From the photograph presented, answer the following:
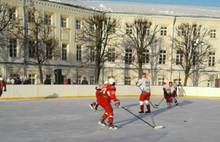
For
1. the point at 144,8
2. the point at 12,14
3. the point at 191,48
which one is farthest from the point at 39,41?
the point at 191,48

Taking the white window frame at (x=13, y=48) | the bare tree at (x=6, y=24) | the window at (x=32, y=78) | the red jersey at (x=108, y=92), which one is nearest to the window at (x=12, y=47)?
the white window frame at (x=13, y=48)

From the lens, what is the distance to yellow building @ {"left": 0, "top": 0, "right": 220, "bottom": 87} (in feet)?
69.8

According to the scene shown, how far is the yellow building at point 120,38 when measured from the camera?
2128 cm

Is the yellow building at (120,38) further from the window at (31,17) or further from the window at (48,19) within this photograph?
the window at (31,17)

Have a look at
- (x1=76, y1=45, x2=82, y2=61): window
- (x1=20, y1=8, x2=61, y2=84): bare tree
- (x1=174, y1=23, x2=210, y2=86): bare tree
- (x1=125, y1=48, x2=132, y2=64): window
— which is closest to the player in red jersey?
(x1=20, y1=8, x2=61, y2=84): bare tree

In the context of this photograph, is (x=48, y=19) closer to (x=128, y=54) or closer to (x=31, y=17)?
(x=31, y=17)

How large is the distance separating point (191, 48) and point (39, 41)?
1751cm

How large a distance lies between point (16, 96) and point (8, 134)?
894 cm

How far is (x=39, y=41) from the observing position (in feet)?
69.8

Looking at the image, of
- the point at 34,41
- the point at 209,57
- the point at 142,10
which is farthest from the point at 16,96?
the point at 209,57

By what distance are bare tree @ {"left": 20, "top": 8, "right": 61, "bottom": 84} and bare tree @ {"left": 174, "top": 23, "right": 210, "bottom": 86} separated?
1419cm

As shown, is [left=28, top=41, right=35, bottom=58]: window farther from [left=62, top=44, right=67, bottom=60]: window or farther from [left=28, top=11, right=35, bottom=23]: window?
[left=62, top=44, right=67, bottom=60]: window

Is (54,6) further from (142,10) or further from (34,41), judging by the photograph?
(142,10)

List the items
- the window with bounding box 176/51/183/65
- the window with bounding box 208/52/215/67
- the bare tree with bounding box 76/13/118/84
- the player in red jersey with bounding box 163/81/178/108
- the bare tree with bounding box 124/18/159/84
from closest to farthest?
1. the player in red jersey with bounding box 163/81/178/108
2. the bare tree with bounding box 76/13/118/84
3. the bare tree with bounding box 124/18/159/84
4. the window with bounding box 176/51/183/65
5. the window with bounding box 208/52/215/67
